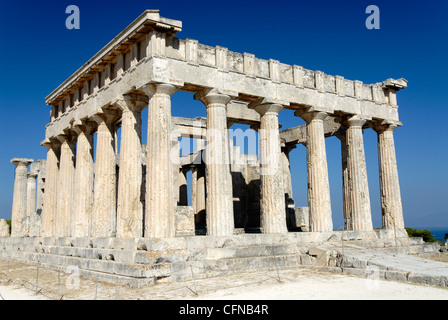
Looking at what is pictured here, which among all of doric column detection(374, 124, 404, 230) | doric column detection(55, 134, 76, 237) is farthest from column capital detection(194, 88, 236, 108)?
doric column detection(374, 124, 404, 230)

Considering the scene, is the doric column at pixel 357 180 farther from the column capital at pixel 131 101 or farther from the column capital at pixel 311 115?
the column capital at pixel 131 101

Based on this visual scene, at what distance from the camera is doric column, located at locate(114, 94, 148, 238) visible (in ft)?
54.9

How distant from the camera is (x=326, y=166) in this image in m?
20.0

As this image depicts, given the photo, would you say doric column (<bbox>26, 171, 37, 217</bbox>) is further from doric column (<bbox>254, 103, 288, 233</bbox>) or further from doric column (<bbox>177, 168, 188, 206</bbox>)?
doric column (<bbox>254, 103, 288, 233</bbox>)

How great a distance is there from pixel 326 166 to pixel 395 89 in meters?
7.16

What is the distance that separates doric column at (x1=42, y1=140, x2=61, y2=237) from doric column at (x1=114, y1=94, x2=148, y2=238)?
8.38 meters

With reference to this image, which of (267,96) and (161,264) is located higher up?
(267,96)

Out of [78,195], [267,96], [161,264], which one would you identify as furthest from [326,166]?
[78,195]

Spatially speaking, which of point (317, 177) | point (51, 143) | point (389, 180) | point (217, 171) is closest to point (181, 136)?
point (51, 143)

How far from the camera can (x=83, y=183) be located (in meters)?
20.3

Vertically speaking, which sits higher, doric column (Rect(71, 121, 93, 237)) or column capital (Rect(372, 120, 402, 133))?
column capital (Rect(372, 120, 402, 133))

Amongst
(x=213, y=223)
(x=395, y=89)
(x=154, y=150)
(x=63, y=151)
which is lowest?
(x=213, y=223)

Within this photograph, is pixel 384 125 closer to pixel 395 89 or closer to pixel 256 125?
pixel 395 89
